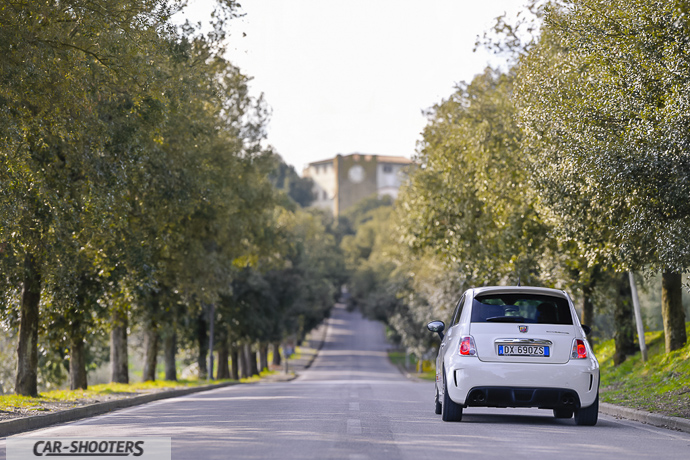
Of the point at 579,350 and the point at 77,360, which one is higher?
the point at 579,350

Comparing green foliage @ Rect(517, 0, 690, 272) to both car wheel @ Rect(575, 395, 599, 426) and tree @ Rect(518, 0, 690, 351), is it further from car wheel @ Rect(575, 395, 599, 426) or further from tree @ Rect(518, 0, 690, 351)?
car wheel @ Rect(575, 395, 599, 426)

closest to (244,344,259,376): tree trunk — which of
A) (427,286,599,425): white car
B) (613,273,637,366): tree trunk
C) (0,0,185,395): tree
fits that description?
(613,273,637,366): tree trunk

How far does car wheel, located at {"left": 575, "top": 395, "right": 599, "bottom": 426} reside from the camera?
37.5 ft

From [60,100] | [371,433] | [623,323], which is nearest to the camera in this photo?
[371,433]

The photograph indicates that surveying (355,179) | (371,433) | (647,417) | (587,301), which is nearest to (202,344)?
(587,301)

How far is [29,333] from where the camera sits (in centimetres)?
1953

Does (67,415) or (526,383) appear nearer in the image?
(526,383)

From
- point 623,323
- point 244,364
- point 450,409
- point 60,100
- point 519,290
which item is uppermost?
point 60,100

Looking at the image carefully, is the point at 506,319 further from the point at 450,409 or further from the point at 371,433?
the point at 371,433

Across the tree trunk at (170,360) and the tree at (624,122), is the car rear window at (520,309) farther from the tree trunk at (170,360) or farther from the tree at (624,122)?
the tree trunk at (170,360)

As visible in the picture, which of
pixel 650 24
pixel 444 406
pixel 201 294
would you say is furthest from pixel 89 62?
pixel 201 294

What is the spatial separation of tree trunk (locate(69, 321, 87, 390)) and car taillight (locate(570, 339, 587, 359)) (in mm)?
19725

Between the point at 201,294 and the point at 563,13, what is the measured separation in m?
13.7

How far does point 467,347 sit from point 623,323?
52.4 feet
